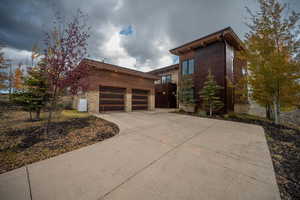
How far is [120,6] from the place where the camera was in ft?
23.9

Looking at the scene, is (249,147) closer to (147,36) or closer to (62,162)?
(62,162)

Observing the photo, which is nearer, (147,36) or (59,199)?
(59,199)

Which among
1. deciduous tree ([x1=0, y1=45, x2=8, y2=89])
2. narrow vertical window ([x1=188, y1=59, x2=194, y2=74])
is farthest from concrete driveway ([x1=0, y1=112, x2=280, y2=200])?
deciduous tree ([x1=0, y1=45, x2=8, y2=89])

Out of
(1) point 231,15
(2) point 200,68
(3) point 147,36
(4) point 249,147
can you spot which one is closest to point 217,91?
(2) point 200,68

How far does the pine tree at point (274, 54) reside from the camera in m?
5.83

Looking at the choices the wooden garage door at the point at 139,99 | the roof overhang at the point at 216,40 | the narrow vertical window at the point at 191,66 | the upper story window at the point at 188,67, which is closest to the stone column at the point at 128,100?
the wooden garage door at the point at 139,99

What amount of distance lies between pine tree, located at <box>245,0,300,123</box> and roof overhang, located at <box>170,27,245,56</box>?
88.5 inches

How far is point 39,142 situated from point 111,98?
20.3ft

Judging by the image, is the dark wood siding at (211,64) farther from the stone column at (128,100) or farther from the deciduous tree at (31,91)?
the deciduous tree at (31,91)

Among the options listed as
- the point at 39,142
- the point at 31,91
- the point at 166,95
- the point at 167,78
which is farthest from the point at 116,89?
the point at 167,78

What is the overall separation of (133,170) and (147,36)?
12041 millimetres

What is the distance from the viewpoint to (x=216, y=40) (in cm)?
977

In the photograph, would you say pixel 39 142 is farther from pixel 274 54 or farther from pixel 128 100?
pixel 274 54

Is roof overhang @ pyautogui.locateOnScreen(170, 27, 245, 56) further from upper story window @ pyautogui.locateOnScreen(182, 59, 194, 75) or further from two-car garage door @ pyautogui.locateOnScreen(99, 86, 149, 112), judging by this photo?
two-car garage door @ pyautogui.locateOnScreen(99, 86, 149, 112)
